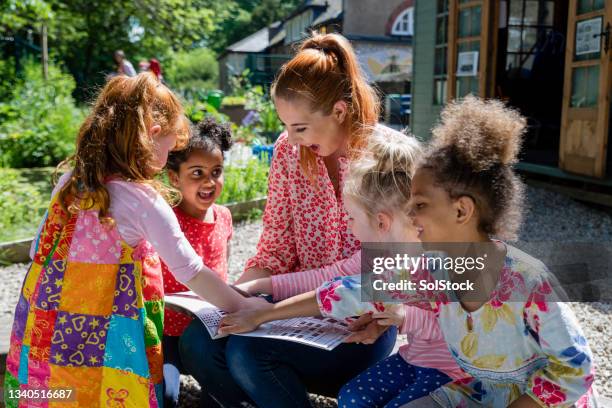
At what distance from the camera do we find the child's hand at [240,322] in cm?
173

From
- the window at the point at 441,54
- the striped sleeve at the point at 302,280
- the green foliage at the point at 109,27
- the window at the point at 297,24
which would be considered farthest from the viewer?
the window at the point at 297,24

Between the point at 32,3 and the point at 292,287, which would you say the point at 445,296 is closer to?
the point at 292,287

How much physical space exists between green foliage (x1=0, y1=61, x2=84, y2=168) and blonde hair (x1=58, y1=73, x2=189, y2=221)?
698 centimetres

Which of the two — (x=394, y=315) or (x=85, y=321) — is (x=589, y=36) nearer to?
(x=394, y=315)

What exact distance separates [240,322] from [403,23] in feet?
89.0

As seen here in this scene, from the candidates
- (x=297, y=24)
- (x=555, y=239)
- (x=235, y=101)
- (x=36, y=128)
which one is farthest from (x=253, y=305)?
(x=297, y=24)

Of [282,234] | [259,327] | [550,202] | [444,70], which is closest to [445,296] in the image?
[259,327]

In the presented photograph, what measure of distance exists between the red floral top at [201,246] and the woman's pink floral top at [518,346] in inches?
31.6

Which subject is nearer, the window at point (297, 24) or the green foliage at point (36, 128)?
the green foliage at point (36, 128)

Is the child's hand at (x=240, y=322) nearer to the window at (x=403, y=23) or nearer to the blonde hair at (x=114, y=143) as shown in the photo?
the blonde hair at (x=114, y=143)

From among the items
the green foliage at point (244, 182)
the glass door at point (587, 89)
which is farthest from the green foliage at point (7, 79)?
the glass door at point (587, 89)

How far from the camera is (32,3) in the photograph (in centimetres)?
678

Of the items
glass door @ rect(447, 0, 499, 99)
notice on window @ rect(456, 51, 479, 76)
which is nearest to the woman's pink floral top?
glass door @ rect(447, 0, 499, 99)

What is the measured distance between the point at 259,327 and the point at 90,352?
1.51ft
